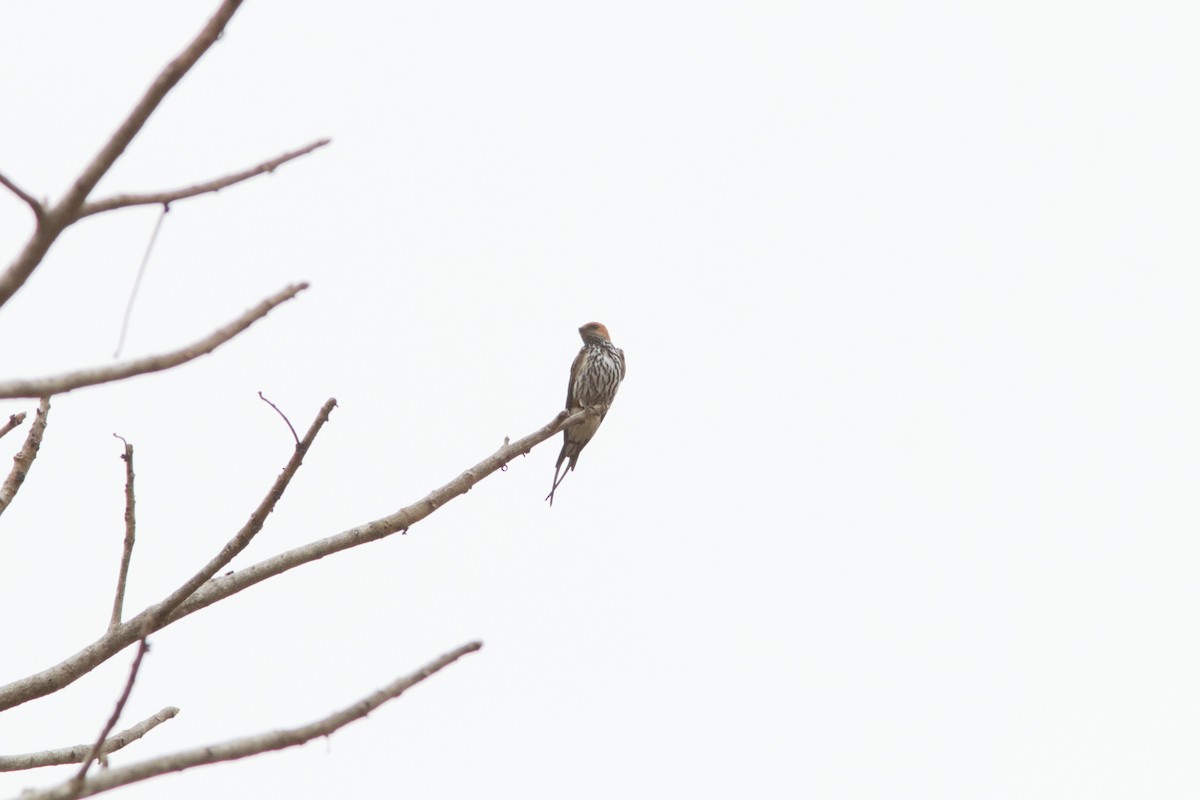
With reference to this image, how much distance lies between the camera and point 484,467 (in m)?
4.96

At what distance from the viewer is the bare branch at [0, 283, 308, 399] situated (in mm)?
2363

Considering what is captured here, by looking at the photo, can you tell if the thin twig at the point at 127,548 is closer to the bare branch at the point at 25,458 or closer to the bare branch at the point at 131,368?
the bare branch at the point at 25,458

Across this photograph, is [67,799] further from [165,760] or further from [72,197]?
[72,197]

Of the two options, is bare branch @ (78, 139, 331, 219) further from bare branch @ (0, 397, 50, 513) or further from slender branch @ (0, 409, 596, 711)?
bare branch @ (0, 397, 50, 513)

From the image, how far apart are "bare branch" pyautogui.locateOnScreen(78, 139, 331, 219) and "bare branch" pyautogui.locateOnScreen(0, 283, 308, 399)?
297 mm

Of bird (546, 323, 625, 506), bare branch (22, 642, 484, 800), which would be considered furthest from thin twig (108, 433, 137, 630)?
bird (546, 323, 625, 506)

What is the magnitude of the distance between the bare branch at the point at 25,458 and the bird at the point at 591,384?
634 cm

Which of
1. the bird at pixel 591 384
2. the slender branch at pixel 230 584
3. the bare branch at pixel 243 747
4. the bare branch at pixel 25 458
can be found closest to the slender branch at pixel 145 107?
the bare branch at pixel 243 747

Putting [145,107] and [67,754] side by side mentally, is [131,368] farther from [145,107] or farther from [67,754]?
[67,754]

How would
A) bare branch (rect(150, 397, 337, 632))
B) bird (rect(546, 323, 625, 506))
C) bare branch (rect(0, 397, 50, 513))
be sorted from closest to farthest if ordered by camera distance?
1. bare branch (rect(150, 397, 337, 632))
2. bare branch (rect(0, 397, 50, 513))
3. bird (rect(546, 323, 625, 506))

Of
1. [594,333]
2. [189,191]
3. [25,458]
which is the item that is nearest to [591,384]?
[594,333]

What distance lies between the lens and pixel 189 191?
2.62 metres

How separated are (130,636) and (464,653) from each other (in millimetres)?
1707

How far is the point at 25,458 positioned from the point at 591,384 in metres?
7.79
